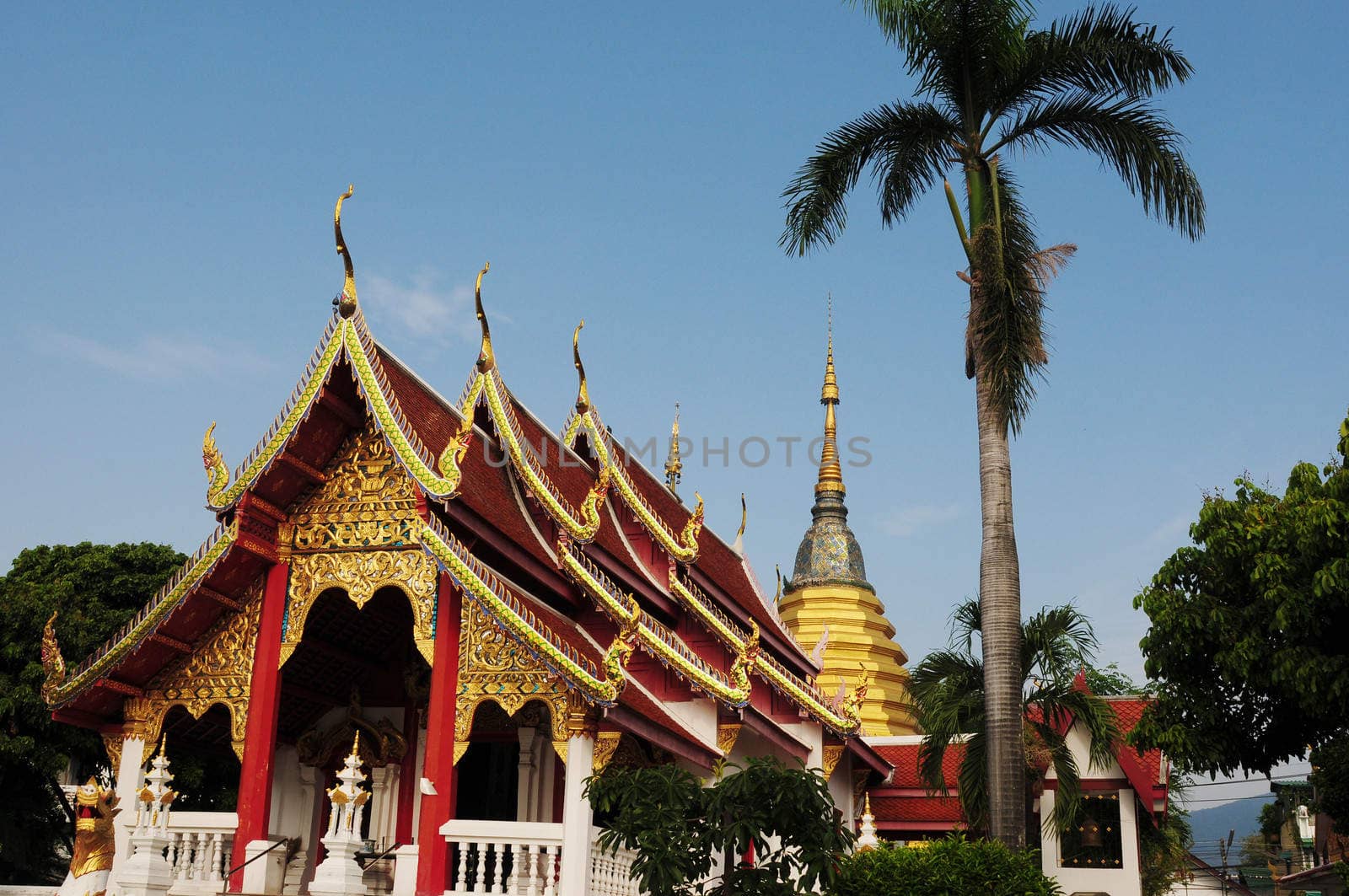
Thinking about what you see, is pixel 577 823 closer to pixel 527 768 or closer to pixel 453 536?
pixel 453 536

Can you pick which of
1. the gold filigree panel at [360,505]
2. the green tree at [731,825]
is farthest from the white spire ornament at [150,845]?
the green tree at [731,825]

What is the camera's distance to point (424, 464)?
1177 centimetres

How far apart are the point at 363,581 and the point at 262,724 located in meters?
1.52

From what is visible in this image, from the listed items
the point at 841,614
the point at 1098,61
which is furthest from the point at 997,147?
the point at 841,614

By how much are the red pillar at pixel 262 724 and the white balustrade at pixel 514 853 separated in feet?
5.95

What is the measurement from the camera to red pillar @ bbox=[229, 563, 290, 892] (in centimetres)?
1175

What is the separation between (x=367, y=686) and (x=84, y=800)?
406 centimetres

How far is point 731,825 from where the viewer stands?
984 centimetres

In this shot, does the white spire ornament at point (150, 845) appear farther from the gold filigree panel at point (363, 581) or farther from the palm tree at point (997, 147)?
the palm tree at point (997, 147)

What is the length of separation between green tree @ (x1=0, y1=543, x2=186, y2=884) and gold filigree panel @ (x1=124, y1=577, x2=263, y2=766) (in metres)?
6.15

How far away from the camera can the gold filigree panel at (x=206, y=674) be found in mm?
12453

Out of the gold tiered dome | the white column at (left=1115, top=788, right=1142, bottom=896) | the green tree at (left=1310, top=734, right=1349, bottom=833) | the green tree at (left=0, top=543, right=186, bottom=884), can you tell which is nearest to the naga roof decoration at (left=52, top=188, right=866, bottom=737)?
the green tree at (left=1310, top=734, right=1349, bottom=833)

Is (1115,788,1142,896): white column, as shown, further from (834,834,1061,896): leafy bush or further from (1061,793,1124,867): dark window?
(834,834,1061,896): leafy bush

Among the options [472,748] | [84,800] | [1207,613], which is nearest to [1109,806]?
[1207,613]
